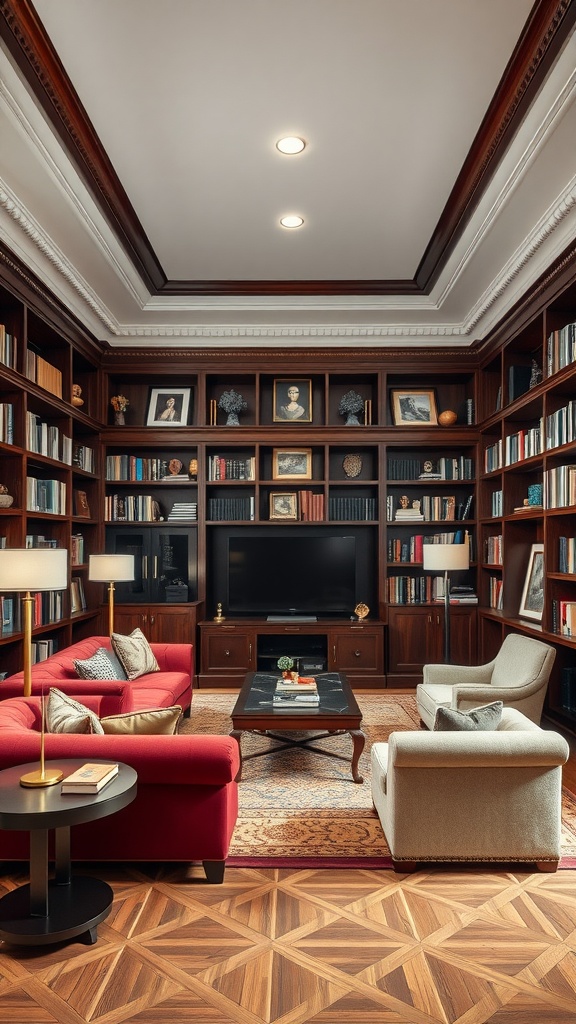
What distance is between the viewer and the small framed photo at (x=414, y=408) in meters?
6.71

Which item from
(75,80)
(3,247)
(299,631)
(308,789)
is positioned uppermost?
(75,80)

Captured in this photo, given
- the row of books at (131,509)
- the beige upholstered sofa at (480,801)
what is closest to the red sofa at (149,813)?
the beige upholstered sofa at (480,801)

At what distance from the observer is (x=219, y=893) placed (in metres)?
2.64

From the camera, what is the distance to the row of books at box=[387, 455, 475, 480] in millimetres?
6641

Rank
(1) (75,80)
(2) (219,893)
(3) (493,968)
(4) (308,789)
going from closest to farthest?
(3) (493,968) → (2) (219,893) → (1) (75,80) → (4) (308,789)

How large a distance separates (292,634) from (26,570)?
349 cm

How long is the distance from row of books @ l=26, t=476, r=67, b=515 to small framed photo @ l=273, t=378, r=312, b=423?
2178 mm

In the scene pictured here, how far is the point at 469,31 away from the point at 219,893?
141 inches

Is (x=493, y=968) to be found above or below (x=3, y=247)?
below

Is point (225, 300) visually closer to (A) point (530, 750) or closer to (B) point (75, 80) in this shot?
(B) point (75, 80)

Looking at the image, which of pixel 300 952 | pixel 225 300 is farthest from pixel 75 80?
pixel 300 952

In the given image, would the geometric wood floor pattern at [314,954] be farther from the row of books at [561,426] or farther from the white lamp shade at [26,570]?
the row of books at [561,426]

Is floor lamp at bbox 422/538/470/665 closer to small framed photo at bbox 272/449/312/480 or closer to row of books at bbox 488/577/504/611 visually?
row of books at bbox 488/577/504/611

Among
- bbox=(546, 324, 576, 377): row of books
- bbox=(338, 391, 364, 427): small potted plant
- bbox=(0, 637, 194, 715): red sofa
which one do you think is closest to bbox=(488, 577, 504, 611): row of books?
bbox=(338, 391, 364, 427): small potted plant
